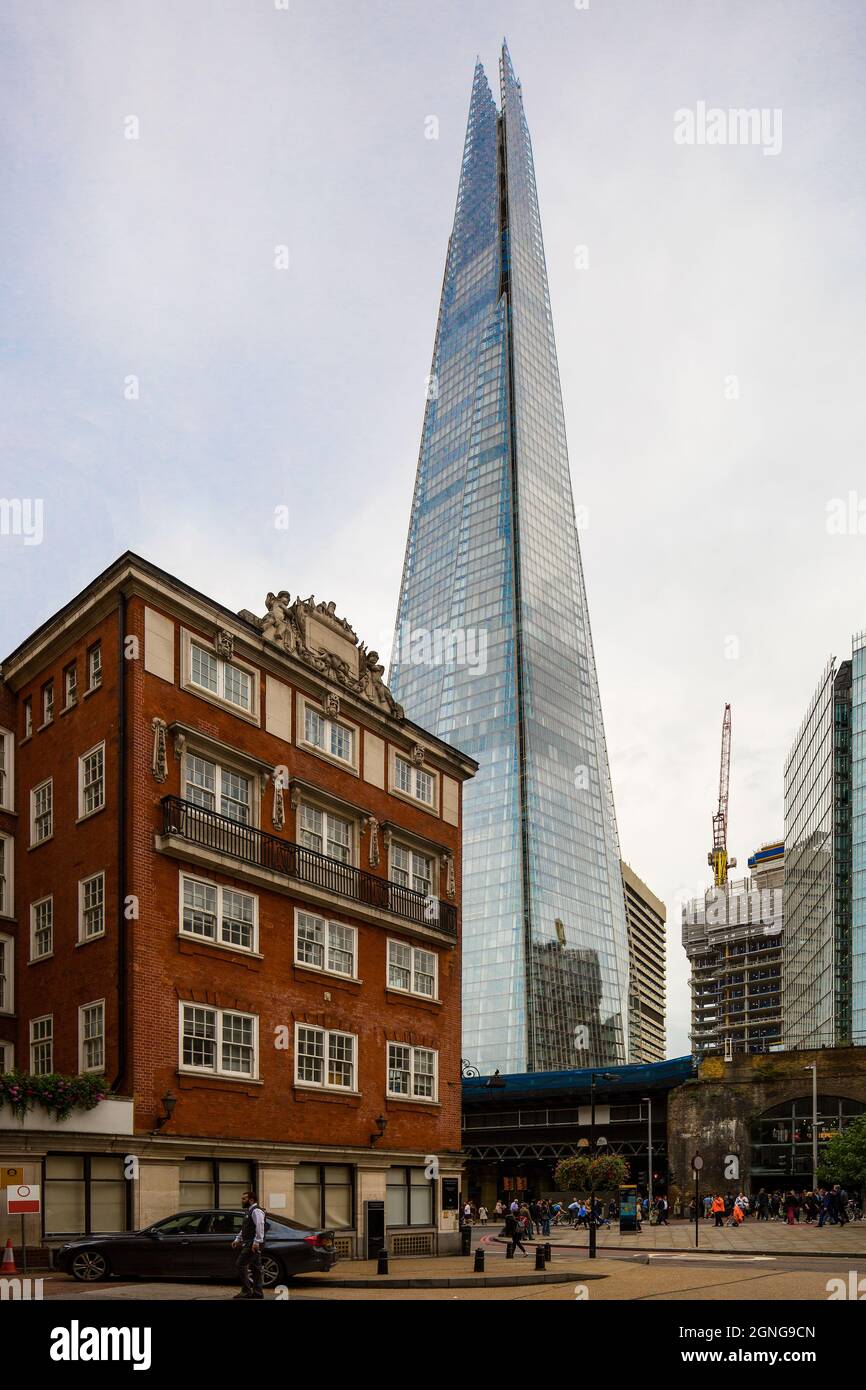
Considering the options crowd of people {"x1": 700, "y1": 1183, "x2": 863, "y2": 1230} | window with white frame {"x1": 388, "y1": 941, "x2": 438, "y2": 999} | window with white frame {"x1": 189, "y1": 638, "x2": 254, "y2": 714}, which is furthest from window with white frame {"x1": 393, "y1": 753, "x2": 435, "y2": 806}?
crowd of people {"x1": 700, "y1": 1183, "x2": 863, "y2": 1230}

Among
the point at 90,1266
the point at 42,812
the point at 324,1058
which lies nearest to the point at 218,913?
the point at 324,1058

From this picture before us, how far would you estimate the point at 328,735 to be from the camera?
146ft

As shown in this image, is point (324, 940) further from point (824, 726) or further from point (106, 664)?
point (824, 726)

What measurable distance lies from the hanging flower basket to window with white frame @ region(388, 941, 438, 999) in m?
15.5

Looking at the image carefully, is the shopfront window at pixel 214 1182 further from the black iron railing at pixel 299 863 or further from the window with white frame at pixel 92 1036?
the black iron railing at pixel 299 863

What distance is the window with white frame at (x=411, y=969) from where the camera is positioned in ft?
150

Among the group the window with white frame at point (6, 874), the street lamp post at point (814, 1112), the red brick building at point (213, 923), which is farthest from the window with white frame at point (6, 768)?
the street lamp post at point (814, 1112)

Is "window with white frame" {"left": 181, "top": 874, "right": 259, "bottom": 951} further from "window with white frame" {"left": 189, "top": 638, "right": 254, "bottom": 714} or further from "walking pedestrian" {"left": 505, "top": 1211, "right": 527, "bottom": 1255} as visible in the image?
"walking pedestrian" {"left": 505, "top": 1211, "right": 527, "bottom": 1255}

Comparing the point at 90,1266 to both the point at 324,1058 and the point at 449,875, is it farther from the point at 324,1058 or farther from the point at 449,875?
the point at 449,875

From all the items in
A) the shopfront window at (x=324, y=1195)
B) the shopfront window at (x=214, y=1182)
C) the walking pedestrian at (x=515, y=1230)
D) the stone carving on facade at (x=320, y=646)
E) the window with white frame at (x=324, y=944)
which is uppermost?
the stone carving on facade at (x=320, y=646)

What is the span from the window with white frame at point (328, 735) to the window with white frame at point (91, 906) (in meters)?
9.36

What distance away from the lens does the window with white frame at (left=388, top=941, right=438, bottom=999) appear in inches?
1804

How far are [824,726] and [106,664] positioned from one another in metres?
137

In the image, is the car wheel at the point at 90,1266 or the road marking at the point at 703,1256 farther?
the road marking at the point at 703,1256
